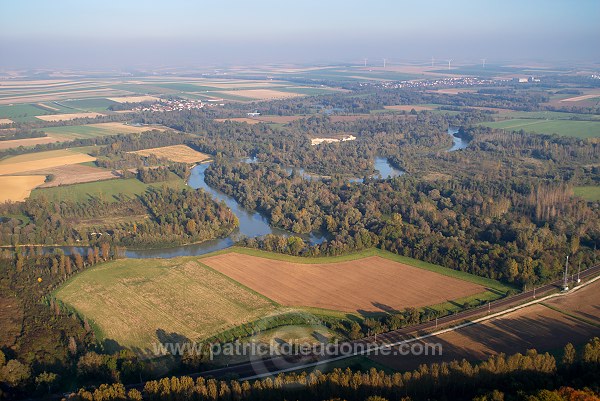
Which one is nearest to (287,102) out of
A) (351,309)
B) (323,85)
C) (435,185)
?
(323,85)

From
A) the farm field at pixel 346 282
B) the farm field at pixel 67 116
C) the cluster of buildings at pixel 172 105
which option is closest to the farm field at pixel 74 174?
the farm field at pixel 346 282

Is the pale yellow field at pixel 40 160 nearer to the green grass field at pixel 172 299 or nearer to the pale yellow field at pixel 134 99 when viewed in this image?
the green grass field at pixel 172 299

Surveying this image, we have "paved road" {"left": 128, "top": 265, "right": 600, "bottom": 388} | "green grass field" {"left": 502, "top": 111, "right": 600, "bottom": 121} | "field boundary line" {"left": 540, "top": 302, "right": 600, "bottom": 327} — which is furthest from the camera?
"green grass field" {"left": 502, "top": 111, "right": 600, "bottom": 121}

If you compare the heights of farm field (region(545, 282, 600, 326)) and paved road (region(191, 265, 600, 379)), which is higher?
farm field (region(545, 282, 600, 326))

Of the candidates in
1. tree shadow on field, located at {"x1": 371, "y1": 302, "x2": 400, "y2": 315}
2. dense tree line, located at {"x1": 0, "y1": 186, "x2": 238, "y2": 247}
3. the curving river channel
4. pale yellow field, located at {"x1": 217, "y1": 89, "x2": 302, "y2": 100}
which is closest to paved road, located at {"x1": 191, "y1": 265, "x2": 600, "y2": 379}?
tree shadow on field, located at {"x1": 371, "y1": 302, "x2": 400, "y2": 315}

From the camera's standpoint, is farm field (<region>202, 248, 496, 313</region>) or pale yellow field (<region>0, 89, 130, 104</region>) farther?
pale yellow field (<region>0, 89, 130, 104</region>)

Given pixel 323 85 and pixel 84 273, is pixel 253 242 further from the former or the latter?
pixel 323 85

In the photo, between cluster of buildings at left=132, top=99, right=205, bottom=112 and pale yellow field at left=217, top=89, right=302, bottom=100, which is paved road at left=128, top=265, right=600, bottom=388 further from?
pale yellow field at left=217, top=89, right=302, bottom=100
